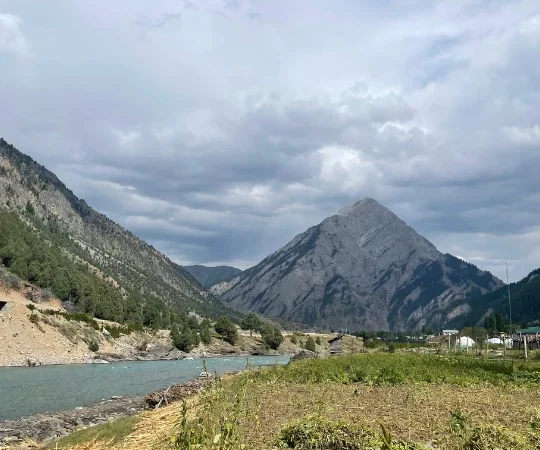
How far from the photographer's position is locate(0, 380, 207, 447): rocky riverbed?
23406mm

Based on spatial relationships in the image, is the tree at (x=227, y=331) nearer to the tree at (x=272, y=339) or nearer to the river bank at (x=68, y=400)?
the tree at (x=272, y=339)

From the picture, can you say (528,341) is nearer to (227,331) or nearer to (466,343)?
(466,343)

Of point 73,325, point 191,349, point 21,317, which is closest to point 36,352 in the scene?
point 21,317

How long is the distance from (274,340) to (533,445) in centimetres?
18474

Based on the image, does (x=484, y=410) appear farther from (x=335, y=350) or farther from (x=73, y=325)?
(x=73, y=325)

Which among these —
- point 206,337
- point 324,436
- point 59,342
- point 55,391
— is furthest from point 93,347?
point 324,436

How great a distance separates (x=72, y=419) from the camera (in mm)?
28047

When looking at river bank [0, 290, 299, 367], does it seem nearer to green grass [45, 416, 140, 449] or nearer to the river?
the river

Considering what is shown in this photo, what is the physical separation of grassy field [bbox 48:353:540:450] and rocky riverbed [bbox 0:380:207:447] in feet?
13.9

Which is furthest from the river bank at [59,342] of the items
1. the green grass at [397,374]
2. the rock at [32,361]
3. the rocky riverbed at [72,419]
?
the green grass at [397,374]

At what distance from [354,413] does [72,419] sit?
1977cm

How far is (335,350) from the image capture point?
65.6 metres

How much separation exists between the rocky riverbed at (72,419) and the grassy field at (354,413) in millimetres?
4227

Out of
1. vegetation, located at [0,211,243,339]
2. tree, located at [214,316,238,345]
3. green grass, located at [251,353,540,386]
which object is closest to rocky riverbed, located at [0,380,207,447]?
green grass, located at [251,353,540,386]
